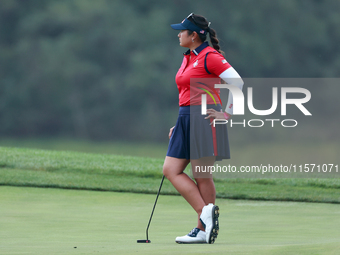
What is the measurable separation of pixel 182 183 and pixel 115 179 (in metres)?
5.53

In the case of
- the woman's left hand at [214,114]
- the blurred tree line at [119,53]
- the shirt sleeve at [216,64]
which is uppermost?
the blurred tree line at [119,53]

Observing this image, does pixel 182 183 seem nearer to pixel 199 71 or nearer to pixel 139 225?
pixel 199 71

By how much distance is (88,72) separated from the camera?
65.2 feet

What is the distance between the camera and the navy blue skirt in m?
3.55

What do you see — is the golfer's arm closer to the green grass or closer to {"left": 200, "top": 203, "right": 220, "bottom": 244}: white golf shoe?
{"left": 200, "top": 203, "right": 220, "bottom": 244}: white golf shoe

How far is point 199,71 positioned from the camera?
3.53 metres

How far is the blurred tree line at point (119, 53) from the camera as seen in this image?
771 inches

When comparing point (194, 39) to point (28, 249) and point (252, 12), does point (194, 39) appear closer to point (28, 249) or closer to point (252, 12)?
point (28, 249)

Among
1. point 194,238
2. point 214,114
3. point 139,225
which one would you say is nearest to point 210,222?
point 194,238

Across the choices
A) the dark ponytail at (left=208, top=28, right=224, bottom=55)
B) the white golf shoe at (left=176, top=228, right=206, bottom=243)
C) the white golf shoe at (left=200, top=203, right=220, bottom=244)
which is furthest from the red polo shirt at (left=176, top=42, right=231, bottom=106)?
the white golf shoe at (left=176, top=228, right=206, bottom=243)

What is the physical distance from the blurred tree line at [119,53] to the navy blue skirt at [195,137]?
613 inches

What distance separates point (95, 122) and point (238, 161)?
48.6 ft

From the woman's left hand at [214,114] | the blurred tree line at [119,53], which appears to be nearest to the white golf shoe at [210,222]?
the woman's left hand at [214,114]

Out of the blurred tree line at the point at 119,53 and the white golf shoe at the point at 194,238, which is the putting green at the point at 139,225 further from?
the blurred tree line at the point at 119,53
